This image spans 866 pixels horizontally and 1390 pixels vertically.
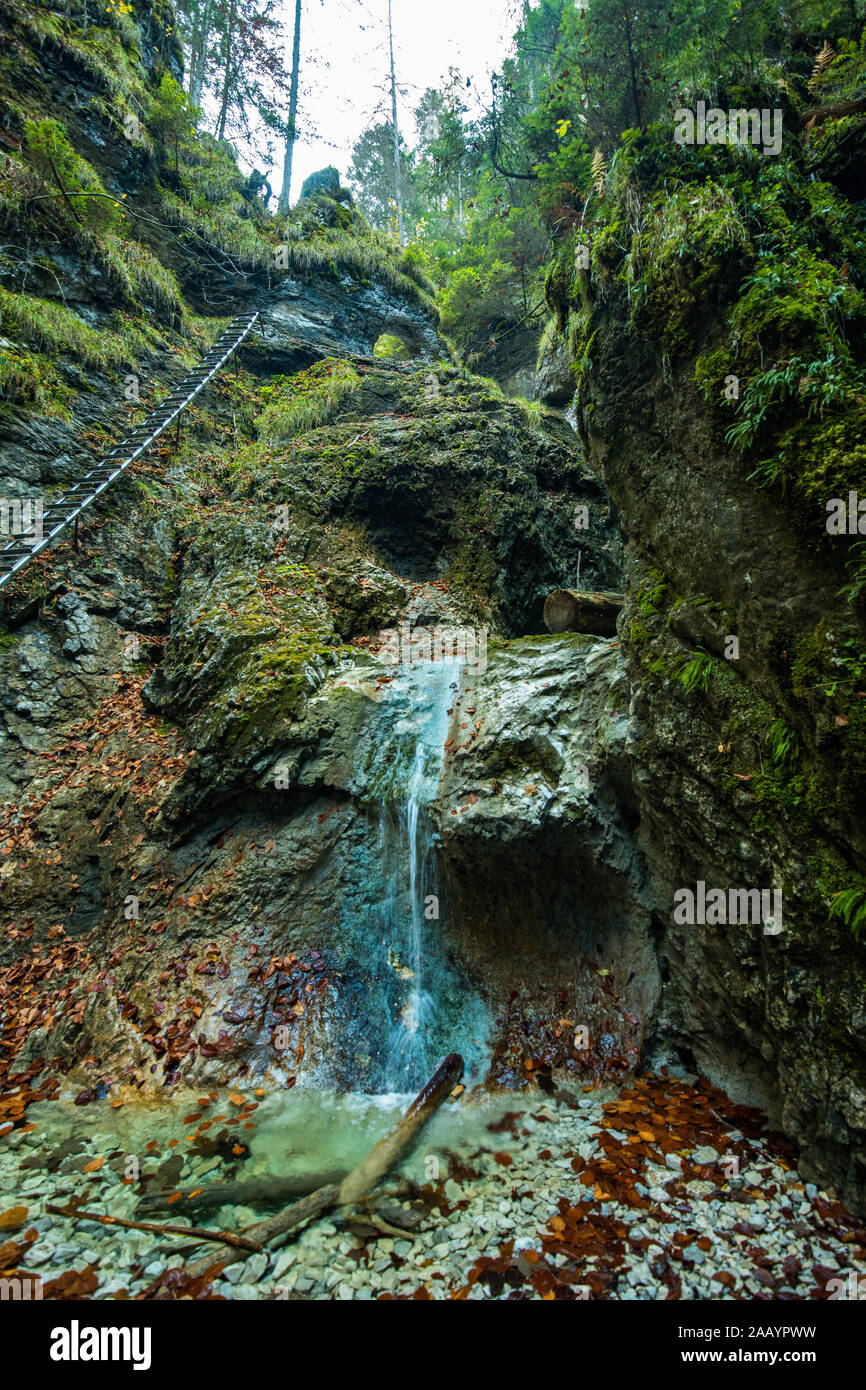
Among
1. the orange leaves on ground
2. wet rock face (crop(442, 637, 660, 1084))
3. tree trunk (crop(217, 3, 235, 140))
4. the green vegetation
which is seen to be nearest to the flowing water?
wet rock face (crop(442, 637, 660, 1084))

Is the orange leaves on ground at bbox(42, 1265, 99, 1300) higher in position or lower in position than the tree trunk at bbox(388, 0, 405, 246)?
lower

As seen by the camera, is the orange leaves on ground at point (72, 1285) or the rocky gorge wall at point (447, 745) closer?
the orange leaves on ground at point (72, 1285)

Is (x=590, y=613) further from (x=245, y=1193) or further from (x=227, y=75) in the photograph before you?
(x=227, y=75)

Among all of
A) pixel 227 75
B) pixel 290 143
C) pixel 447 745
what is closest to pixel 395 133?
pixel 290 143

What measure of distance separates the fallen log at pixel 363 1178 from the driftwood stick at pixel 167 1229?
5 centimetres

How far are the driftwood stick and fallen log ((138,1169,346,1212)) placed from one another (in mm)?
162

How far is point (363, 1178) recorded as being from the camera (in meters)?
4.18

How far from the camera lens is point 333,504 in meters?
11.2

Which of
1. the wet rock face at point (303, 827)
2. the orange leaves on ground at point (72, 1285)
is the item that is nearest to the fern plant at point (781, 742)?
the wet rock face at point (303, 827)

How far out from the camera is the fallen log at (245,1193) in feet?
13.0

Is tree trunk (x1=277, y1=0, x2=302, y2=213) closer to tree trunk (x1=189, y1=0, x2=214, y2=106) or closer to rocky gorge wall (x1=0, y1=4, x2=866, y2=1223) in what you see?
tree trunk (x1=189, y1=0, x2=214, y2=106)

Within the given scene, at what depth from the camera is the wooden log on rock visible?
8.48 m

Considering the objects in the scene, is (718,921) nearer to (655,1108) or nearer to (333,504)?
(655,1108)

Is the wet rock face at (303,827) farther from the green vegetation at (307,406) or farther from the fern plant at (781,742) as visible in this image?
the green vegetation at (307,406)
